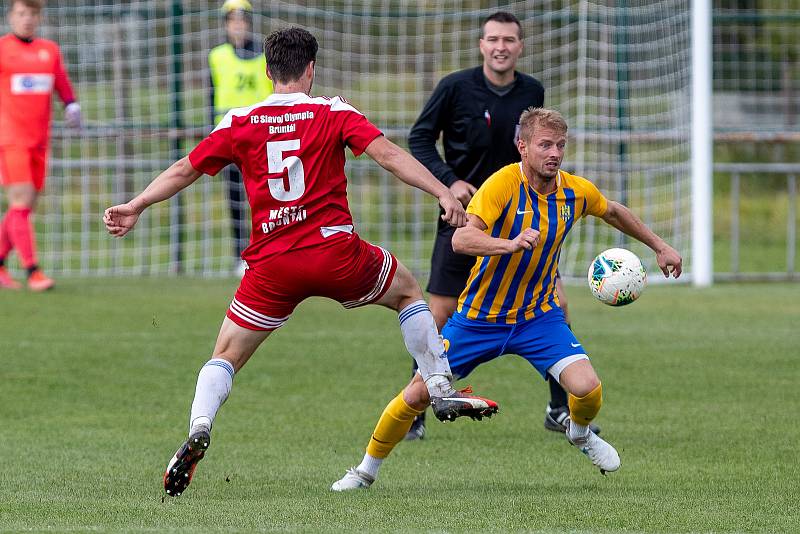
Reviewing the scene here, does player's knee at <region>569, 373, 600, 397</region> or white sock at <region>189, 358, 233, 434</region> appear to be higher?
white sock at <region>189, 358, 233, 434</region>

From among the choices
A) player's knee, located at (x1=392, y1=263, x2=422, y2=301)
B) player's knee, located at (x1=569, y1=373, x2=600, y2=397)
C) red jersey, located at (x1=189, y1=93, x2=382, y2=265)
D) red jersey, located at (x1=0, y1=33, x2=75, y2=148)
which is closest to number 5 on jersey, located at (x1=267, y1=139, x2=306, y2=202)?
red jersey, located at (x1=189, y1=93, x2=382, y2=265)

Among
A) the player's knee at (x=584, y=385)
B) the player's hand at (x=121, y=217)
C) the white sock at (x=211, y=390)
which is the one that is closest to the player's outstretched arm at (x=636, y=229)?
the player's knee at (x=584, y=385)

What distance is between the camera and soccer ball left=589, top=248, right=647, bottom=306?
6.32 meters

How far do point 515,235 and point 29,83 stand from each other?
790 centimetres

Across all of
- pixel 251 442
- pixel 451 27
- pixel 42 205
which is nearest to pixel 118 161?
pixel 42 205

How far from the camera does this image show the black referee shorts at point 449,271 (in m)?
7.71

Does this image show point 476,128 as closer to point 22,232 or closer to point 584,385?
point 584,385

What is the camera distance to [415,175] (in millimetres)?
5484

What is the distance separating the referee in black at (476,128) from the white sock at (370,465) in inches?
61.7

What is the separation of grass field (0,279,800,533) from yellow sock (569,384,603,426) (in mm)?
286

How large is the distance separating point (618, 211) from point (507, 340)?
775 mm

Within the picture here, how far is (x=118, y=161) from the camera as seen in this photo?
15.9m

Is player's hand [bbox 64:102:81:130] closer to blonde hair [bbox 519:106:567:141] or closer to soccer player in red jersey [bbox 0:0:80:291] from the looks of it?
soccer player in red jersey [bbox 0:0:80:291]

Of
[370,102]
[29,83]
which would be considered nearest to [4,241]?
[29,83]
